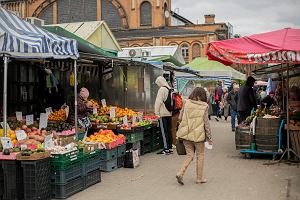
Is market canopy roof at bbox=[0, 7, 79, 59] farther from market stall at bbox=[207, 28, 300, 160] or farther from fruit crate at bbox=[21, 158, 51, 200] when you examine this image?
market stall at bbox=[207, 28, 300, 160]

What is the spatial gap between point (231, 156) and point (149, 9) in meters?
49.2

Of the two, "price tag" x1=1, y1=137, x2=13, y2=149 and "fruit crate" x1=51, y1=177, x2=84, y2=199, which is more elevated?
"price tag" x1=1, y1=137, x2=13, y2=149

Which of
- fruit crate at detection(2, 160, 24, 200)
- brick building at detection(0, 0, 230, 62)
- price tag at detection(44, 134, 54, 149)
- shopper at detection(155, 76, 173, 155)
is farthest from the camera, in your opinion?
brick building at detection(0, 0, 230, 62)

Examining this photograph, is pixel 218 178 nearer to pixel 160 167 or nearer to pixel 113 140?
pixel 160 167

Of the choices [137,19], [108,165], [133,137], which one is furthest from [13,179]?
[137,19]

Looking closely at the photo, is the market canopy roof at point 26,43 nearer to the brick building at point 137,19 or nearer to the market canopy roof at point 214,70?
the market canopy roof at point 214,70

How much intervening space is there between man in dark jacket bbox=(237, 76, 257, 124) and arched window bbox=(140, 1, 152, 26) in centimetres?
4737

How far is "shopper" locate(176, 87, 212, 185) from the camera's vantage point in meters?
7.78

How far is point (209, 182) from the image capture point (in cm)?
823

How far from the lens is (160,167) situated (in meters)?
9.81

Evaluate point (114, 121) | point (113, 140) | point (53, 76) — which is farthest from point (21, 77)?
point (113, 140)

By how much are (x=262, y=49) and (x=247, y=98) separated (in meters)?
3.33

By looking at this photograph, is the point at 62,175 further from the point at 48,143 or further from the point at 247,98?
the point at 247,98

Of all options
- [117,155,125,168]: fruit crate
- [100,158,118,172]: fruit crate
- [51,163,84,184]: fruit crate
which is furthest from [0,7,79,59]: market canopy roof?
[117,155,125,168]: fruit crate
